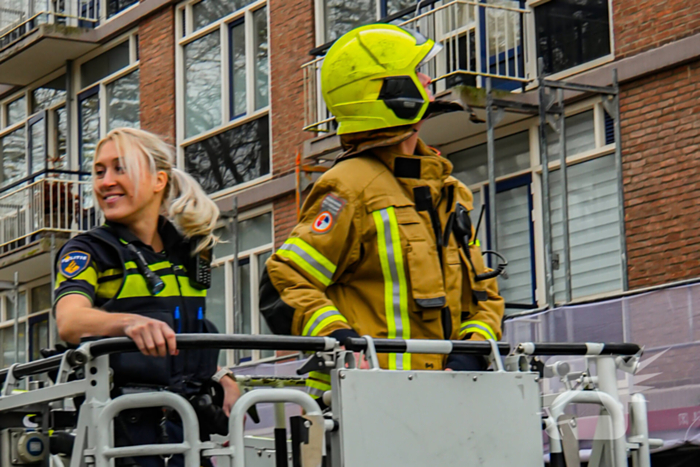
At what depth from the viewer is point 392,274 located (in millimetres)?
4469

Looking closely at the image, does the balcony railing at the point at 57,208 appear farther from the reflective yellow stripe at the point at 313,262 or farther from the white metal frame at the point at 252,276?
the reflective yellow stripe at the point at 313,262

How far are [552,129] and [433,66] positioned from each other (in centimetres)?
168

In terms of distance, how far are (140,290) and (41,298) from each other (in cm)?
2043

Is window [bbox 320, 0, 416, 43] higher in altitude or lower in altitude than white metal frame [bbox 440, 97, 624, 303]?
higher

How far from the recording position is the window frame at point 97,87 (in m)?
21.9

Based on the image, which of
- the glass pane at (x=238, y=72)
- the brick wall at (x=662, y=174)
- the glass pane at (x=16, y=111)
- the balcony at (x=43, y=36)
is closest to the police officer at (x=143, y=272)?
the brick wall at (x=662, y=174)

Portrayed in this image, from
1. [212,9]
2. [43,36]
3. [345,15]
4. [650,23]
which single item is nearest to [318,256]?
[650,23]

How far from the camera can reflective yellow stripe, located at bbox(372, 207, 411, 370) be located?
14.5ft

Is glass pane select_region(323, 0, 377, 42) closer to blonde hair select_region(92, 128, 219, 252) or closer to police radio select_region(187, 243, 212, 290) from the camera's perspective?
blonde hair select_region(92, 128, 219, 252)

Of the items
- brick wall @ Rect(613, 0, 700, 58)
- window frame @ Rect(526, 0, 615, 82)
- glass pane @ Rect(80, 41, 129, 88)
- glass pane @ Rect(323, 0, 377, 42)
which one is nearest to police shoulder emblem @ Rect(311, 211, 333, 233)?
brick wall @ Rect(613, 0, 700, 58)

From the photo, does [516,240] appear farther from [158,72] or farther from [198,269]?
[198,269]

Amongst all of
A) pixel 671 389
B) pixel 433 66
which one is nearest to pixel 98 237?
pixel 671 389

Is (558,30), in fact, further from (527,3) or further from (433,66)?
(433,66)

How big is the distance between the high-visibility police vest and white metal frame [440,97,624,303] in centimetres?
921
